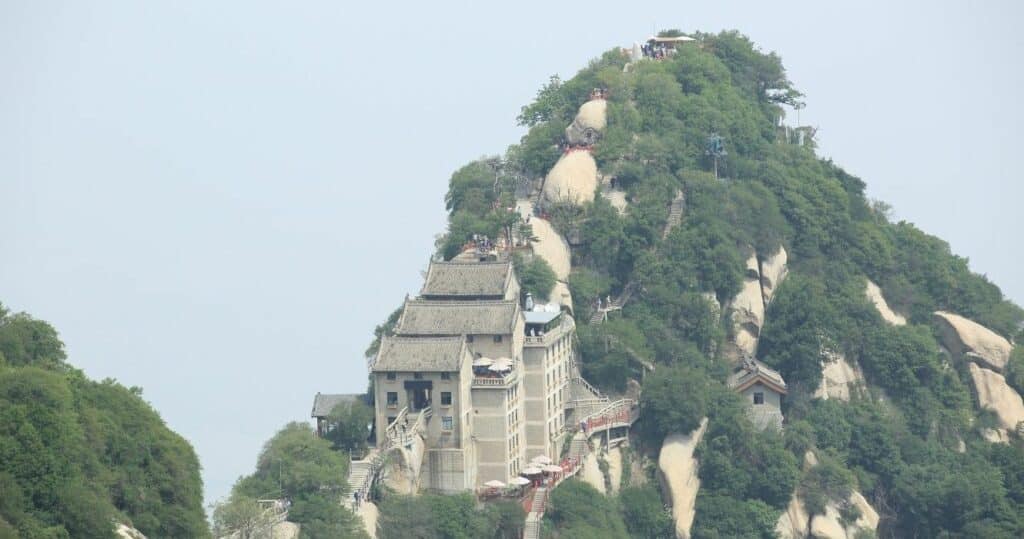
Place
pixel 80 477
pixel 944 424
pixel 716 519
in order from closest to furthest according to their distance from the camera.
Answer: pixel 80 477
pixel 716 519
pixel 944 424

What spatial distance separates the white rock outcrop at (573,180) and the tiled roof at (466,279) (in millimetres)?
11247

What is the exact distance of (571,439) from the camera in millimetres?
115312

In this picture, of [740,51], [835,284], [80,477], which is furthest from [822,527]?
[80,477]

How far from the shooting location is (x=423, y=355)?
107 m

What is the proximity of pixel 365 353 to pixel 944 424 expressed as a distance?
27.0 meters

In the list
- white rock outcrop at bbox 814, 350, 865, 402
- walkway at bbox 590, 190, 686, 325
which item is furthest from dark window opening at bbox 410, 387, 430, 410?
white rock outcrop at bbox 814, 350, 865, 402

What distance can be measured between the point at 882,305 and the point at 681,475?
1811cm

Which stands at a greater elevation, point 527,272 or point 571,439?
point 527,272

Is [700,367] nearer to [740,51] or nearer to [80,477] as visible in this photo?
[740,51]

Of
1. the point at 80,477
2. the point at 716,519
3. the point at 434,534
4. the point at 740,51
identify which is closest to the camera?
the point at 80,477

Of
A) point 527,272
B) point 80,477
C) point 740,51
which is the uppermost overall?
point 740,51

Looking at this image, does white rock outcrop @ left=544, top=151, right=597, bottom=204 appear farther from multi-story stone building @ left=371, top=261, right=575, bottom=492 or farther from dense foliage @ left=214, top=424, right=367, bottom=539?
dense foliage @ left=214, top=424, right=367, bottom=539

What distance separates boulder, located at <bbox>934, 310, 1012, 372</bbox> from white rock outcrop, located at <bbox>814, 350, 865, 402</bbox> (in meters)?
6.40

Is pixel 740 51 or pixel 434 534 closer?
pixel 434 534
